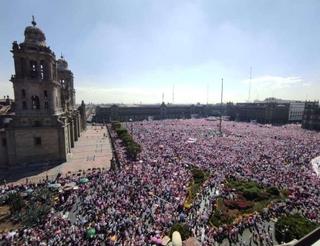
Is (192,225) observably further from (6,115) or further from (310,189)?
(6,115)

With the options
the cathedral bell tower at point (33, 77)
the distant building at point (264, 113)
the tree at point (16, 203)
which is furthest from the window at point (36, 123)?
the distant building at point (264, 113)

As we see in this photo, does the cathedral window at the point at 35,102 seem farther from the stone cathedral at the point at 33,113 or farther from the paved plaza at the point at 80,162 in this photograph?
the paved plaza at the point at 80,162

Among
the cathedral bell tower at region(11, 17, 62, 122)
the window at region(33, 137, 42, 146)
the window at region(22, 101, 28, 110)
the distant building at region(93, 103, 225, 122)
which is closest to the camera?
the cathedral bell tower at region(11, 17, 62, 122)

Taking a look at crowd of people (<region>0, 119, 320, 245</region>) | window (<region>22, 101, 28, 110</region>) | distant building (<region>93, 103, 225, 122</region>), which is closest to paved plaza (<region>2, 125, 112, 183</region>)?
crowd of people (<region>0, 119, 320, 245</region>)

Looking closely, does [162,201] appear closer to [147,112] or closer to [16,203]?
[16,203]

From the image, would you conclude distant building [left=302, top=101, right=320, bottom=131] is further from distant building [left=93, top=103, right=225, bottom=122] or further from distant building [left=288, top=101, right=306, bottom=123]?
distant building [left=93, top=103, right=225, bottom=122]

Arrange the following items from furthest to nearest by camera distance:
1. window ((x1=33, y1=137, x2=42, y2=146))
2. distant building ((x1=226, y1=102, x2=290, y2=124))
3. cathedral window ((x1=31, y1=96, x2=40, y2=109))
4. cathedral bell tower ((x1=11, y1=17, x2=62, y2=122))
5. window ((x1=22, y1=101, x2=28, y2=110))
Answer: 1. distant building ((x1=226, y1=102, x2=290, y2=124))
2. window ((x1=33, y1=137, x2=42, y2=146))
3. cathedral window ((x1=31, y1=96, x2=40, y2=109))
4. window ((x1=22, y1=101, x2=28, y2=110))
5. cathedral bell tower ((x1=11, y1=17, x2=62, y2=122))

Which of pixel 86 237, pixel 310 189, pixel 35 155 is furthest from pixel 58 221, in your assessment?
pixel 310 189
